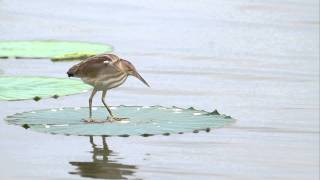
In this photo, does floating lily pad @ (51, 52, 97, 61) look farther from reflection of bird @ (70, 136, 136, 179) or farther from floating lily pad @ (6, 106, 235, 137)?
reflection of bird @ (70, 136, 136, 179)

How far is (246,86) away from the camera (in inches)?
381

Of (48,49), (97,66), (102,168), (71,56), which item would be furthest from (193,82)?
(102,168)

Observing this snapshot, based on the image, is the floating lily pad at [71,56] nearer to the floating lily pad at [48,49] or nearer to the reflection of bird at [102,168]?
the floating lily pad at [48,49]

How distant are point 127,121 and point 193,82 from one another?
226 cm

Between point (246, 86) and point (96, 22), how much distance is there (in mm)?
3951

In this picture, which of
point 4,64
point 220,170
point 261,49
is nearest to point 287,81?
point 261,49

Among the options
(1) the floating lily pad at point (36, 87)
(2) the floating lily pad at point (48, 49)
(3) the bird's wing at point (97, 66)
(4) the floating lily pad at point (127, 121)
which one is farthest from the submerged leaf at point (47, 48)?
(3) the bird's wing at point (97, 66)

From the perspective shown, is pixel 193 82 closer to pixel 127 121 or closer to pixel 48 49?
pixel 48 49

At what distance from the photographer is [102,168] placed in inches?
263

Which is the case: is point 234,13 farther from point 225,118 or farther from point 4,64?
point 225,118

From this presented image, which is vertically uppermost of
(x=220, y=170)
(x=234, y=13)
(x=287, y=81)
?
(x=234, y=13)

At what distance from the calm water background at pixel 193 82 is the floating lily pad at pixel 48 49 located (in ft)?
0.33

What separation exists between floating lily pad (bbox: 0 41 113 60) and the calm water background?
100 millimetres

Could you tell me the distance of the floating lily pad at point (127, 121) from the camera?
289 inches
